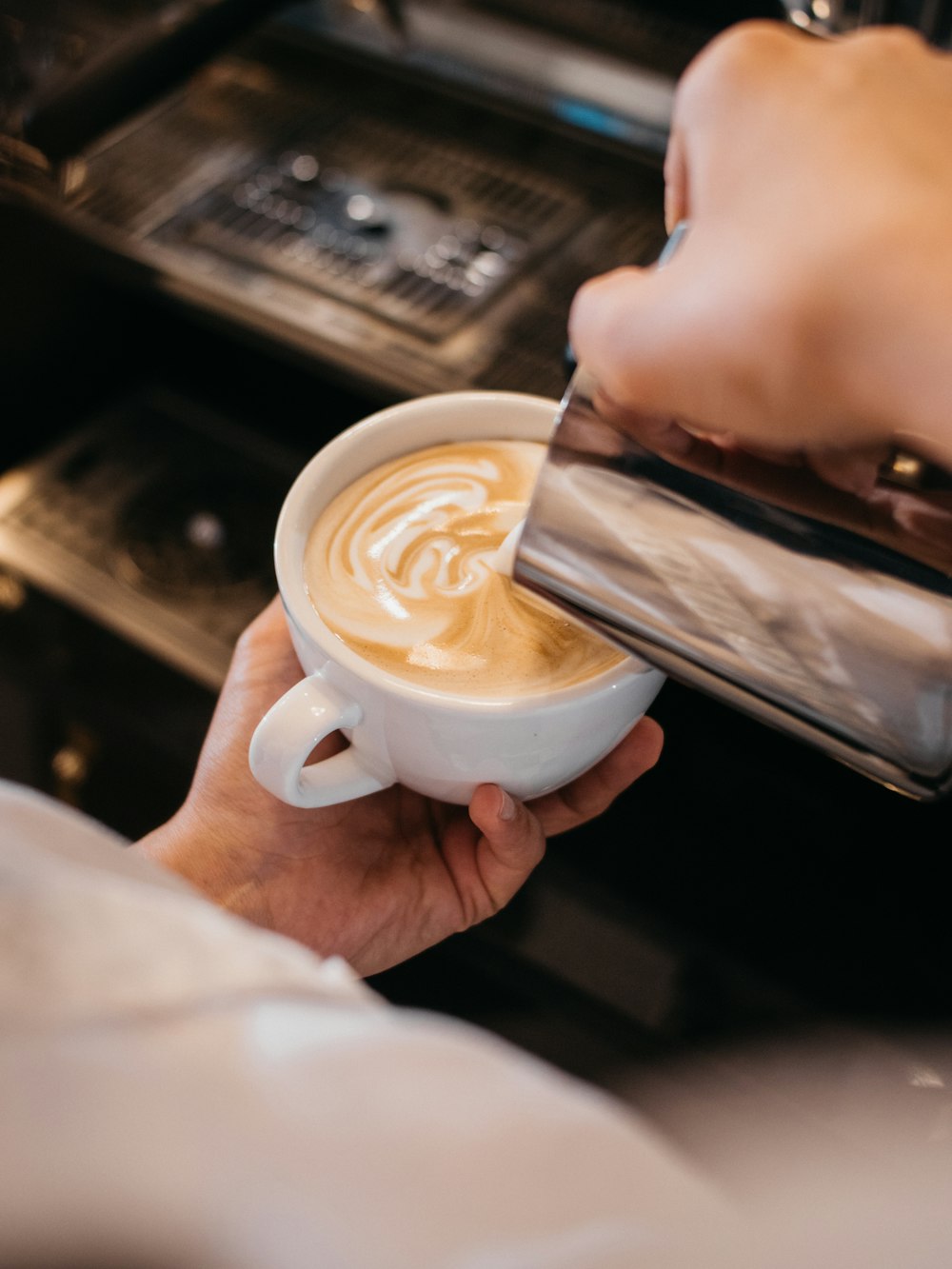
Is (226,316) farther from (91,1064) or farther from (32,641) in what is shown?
(91,1064)

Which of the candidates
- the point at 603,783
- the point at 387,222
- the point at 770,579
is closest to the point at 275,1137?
the point at 770,579

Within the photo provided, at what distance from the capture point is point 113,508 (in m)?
1.32

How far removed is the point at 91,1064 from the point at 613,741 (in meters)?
0.44

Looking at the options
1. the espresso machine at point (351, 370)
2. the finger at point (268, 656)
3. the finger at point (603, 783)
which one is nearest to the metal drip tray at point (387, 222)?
the espresso machine at point (351, 370)

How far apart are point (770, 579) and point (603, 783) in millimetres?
343

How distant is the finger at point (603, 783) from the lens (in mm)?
→ 783

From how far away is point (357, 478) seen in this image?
0.73 metres

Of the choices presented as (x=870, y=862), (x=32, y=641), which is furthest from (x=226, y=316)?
(x=870, y=862)

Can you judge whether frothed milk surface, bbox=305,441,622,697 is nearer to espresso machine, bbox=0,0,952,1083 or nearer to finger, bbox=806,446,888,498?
finger, bbox=806,446,888,498

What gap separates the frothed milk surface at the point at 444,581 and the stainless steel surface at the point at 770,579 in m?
0.09

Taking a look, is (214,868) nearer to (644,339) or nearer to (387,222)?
(644,339)

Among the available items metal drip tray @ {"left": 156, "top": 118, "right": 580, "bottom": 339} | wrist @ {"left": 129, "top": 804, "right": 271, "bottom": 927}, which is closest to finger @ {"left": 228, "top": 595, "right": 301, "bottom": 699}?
wrist @ {"left": 129, "top": 804, "right": 271, "bottom": 927}

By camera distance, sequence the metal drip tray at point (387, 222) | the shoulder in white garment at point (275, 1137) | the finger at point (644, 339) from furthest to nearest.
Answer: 1. the metal drip tray at point (387, 222)
2. the finger at point (644, 339)
3. the shoulder in white garment at point (275, 1137)

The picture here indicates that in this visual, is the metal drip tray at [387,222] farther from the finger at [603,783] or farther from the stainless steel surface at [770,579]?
the stainless steel surface at [770,579]
